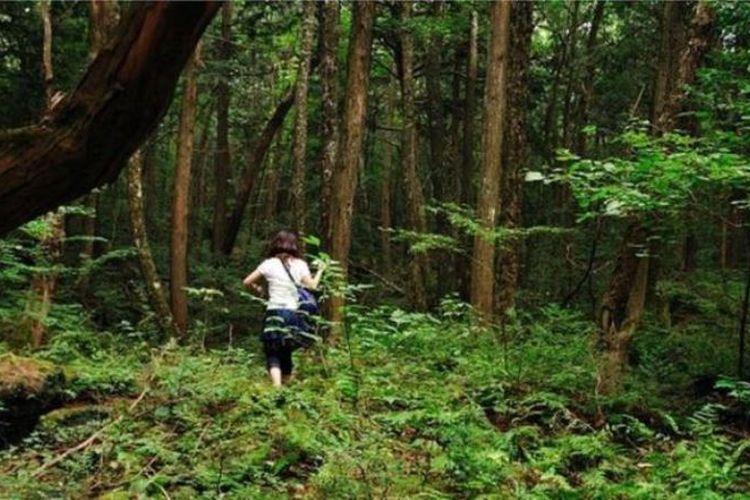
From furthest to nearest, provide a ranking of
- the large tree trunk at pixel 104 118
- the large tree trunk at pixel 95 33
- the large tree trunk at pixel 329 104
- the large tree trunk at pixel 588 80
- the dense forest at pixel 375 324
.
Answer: the large tree trunk at pixel 588 80, the large tree trunk at pixel 329 104, the large tree trunk at pixel 95 33, the dense forest at pixel 375 324, the large tree trunk at pixel 104 118

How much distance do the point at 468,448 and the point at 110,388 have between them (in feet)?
15.6

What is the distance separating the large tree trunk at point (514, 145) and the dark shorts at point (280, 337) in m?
5.49

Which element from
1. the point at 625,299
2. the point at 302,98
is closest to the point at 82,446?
the point at 625,299

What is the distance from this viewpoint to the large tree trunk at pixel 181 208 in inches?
683

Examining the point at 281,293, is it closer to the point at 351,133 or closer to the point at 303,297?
the point at 303,297

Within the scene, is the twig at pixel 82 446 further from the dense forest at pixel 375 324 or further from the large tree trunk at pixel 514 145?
the large tree trunk at pixel 514 145

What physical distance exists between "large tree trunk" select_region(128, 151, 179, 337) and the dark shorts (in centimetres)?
719

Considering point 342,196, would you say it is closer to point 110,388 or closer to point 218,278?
point 110,388

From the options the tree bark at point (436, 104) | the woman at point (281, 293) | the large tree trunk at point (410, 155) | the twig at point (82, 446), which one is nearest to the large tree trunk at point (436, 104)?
the tree bark at point (436, 104)

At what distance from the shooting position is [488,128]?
12.7 metres

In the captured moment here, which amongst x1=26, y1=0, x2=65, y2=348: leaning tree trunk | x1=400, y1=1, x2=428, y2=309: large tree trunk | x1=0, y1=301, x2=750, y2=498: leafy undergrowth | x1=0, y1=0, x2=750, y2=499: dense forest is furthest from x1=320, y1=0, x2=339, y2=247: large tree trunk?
x1=400, y1=1, x2=428, y2=309: large tree trunk

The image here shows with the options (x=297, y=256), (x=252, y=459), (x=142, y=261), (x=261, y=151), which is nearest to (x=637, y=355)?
(x=297, y=256)

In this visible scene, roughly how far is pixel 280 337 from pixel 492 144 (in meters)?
5.94

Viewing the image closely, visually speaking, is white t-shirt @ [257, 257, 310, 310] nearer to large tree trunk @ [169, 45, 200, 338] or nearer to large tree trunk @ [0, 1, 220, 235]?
large tree trunk @ [0, 1, 220, 235]
